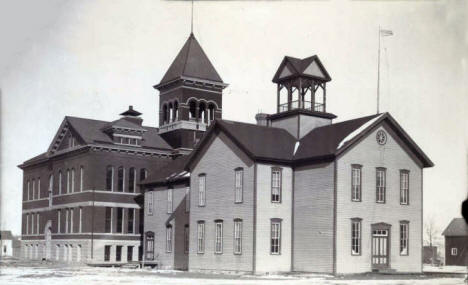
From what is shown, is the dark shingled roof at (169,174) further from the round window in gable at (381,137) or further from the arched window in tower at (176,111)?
the round window in gable at (381,137)

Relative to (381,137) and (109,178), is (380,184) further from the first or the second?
(109,178)

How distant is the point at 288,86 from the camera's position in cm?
4291

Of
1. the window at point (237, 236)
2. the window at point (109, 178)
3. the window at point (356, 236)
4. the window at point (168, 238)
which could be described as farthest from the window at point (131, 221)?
the window at point (356, 236)

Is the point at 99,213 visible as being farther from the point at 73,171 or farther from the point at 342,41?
the point at 342,41

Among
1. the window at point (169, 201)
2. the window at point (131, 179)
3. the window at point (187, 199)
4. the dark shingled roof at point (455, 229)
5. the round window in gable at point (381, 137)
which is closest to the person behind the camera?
the round window in gable at point (381, 137)

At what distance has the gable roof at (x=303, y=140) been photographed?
38.0m

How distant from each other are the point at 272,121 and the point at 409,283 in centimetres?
1721

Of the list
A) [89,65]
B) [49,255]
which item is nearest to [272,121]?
[89,65]

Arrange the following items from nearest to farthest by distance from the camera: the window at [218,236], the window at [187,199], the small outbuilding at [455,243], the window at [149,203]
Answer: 1. the window at [218,236]
2. the window at [187,199]
3. the window at [149,203]
4. the small outbuilding at [455,243]

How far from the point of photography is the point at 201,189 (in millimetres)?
42969

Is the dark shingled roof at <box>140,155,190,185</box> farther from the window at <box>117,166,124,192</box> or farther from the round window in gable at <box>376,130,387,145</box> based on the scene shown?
the round window in gable at <box>376,130,387,145</box>

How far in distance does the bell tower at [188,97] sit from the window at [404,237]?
24828mm

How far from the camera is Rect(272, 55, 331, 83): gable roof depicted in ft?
138

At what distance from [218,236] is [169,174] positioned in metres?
11.4
